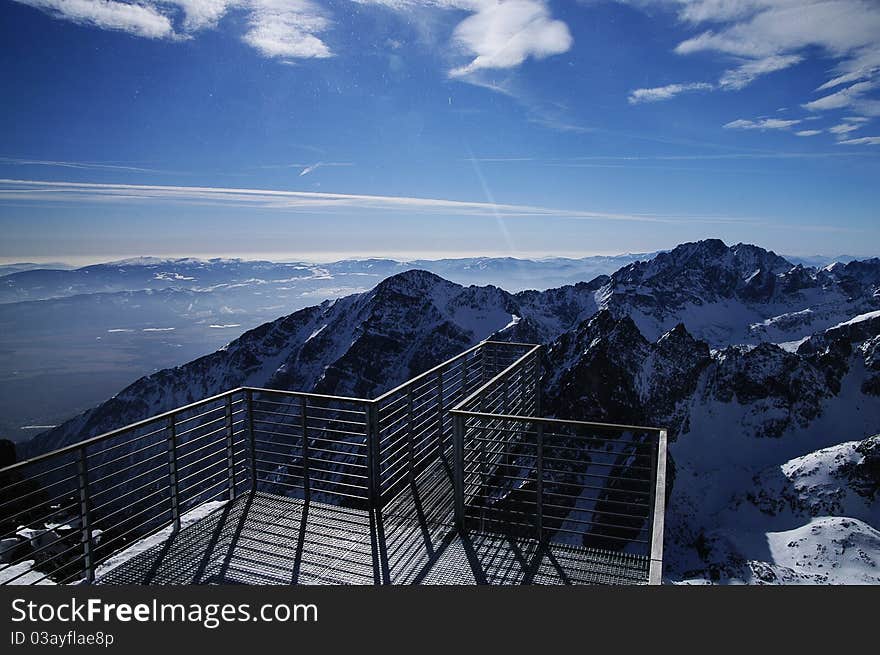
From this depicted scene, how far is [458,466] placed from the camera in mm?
5465

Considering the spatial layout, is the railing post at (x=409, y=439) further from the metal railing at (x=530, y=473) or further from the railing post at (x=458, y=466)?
the railing post at (x=458, y=466)

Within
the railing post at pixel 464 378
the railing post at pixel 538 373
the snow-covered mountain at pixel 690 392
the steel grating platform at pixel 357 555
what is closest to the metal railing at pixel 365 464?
the railing post at pixel 464 378

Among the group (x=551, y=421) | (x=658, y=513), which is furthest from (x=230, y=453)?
(x=658, y=513)

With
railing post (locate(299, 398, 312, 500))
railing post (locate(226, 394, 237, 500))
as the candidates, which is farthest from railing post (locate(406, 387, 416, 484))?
railing post (locate(226, 394, 237, 500))

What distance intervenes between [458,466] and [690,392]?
141123 mm

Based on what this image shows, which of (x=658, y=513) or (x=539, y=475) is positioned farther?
(x=539, y=475)

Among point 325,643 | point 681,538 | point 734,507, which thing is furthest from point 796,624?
point 734,507

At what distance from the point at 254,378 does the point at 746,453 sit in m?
128

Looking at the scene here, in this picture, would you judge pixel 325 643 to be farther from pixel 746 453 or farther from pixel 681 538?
pixel 746 453

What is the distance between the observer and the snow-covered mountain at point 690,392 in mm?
86938

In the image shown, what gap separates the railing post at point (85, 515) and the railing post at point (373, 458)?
251 cm

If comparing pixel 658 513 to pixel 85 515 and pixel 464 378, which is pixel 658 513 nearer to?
pixel 85 515

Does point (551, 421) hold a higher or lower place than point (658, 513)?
higher

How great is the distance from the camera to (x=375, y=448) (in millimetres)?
6219
